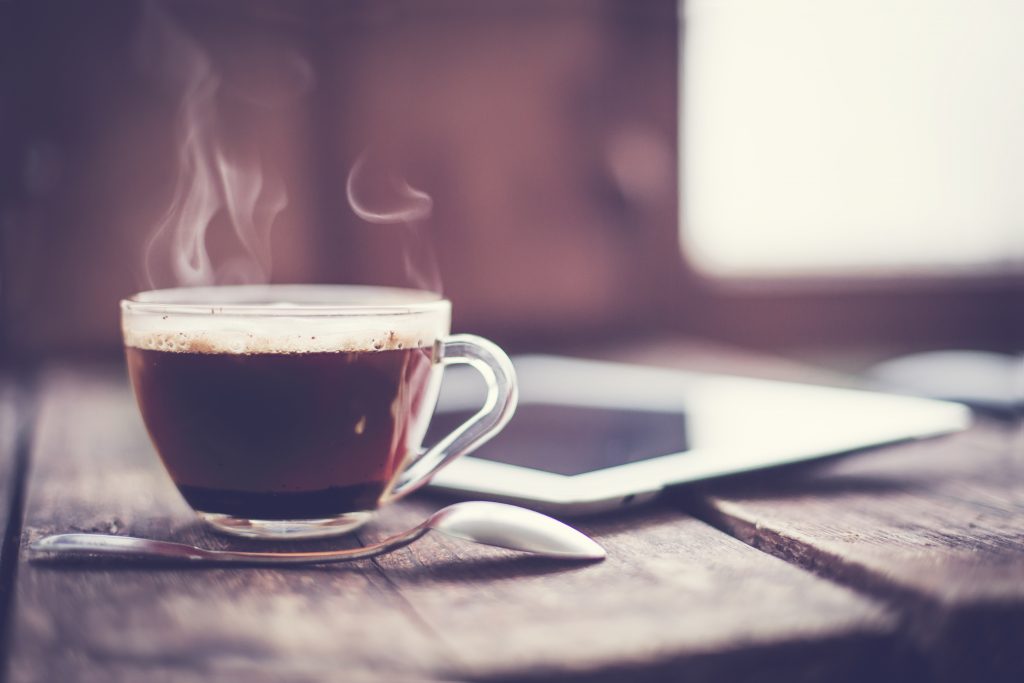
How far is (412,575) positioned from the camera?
474mm

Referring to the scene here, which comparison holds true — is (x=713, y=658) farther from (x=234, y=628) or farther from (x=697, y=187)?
(x=697, y=187)

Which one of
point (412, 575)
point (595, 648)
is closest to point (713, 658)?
point (595, 648)

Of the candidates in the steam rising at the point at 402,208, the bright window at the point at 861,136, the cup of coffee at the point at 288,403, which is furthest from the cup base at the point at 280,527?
the bright window at the point at 861,136

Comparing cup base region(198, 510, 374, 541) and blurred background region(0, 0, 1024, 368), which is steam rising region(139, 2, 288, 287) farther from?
cup base region(198, 510, 374, 541)

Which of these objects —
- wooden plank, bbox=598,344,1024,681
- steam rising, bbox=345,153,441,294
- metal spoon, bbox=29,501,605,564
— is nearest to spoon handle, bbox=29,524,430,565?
metal spoon, bbox=29,501,605,564

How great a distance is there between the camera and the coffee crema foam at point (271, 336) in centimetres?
50

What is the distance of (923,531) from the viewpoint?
0.55 meters

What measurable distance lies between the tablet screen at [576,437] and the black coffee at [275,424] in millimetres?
138

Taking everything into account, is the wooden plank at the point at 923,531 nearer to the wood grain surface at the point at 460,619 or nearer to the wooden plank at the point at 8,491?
the wood grain surface at the point at 460,619

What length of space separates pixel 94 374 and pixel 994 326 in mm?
2380

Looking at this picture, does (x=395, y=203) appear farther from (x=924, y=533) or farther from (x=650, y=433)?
(x=924, y=533)

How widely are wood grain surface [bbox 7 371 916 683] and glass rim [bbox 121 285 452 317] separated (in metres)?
0.13

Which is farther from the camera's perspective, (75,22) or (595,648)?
(75,22)

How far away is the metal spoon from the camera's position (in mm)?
479
